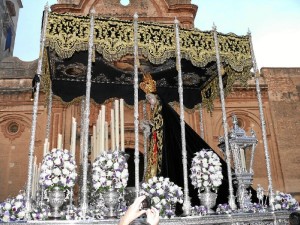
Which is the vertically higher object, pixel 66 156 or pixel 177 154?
pixel 177 154

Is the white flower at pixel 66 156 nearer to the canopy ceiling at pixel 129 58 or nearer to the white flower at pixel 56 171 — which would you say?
the white flower at pixel 56 171

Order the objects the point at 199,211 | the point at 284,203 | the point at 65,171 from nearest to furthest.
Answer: the point at 65,171 < the point at 199,211 < the point at 284,203

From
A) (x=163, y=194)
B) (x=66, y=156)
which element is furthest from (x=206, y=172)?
(x=66, y=156)

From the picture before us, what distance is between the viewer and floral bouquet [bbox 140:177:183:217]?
5.09 m

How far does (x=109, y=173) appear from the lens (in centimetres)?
496

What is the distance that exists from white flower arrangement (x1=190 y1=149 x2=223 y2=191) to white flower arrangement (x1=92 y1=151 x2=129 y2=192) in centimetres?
152

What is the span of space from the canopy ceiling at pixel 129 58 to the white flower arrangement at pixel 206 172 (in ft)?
6.60

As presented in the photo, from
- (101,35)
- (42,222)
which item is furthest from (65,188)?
(101,35)

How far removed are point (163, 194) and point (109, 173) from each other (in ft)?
3.27

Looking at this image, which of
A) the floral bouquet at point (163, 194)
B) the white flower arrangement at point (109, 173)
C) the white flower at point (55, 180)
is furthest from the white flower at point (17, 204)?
the floral bouquet at point (163, 194)

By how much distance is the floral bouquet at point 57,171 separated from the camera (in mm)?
4752

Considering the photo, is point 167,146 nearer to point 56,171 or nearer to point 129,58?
point 129,58

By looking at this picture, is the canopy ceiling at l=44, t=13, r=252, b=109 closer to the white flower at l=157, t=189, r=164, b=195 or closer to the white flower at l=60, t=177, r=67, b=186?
the white flower at l=60, t=177, r=67, b=186

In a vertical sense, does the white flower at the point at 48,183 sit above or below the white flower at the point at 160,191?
above
